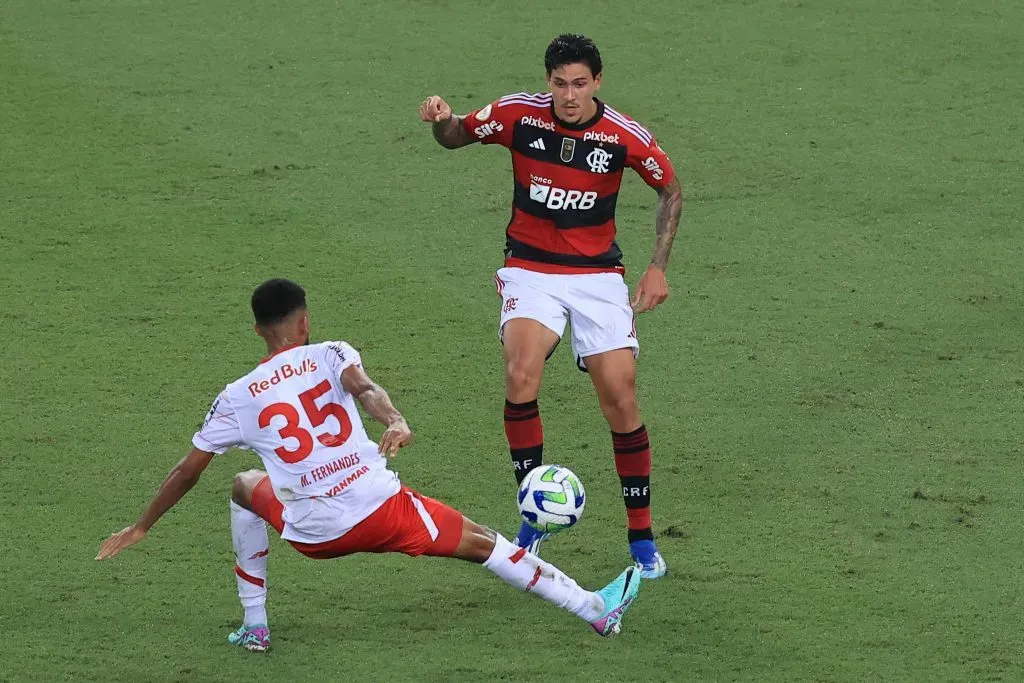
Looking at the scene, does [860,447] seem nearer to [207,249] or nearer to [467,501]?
[467,501]

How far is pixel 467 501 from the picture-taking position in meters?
7.89

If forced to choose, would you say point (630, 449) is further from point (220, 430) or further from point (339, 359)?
point (220, 430)

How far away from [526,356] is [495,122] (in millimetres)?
1182

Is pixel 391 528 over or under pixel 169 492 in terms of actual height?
under

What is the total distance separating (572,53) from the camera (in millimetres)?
7199

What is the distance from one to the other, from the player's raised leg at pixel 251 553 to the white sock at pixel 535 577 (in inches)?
37.6

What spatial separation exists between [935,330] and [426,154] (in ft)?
14.3

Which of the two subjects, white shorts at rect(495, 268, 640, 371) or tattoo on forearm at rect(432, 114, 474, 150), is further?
tattoo on forearm at rect(432, 114, 474, 150)

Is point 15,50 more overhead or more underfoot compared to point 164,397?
more overhead

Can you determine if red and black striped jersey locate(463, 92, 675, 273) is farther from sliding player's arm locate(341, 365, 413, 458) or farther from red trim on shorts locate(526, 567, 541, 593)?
sliding player's arm locate(341, 365, 413, 458)

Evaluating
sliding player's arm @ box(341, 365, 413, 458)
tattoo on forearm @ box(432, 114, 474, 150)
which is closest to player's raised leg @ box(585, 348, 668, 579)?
tattoo on forearm @ box(432, 114, 474, 150)

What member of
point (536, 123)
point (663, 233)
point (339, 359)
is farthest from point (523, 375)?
point (339, 359)

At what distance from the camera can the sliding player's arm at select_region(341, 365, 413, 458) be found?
5.63m

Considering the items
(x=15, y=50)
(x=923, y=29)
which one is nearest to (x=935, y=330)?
(x=923, y=29)
